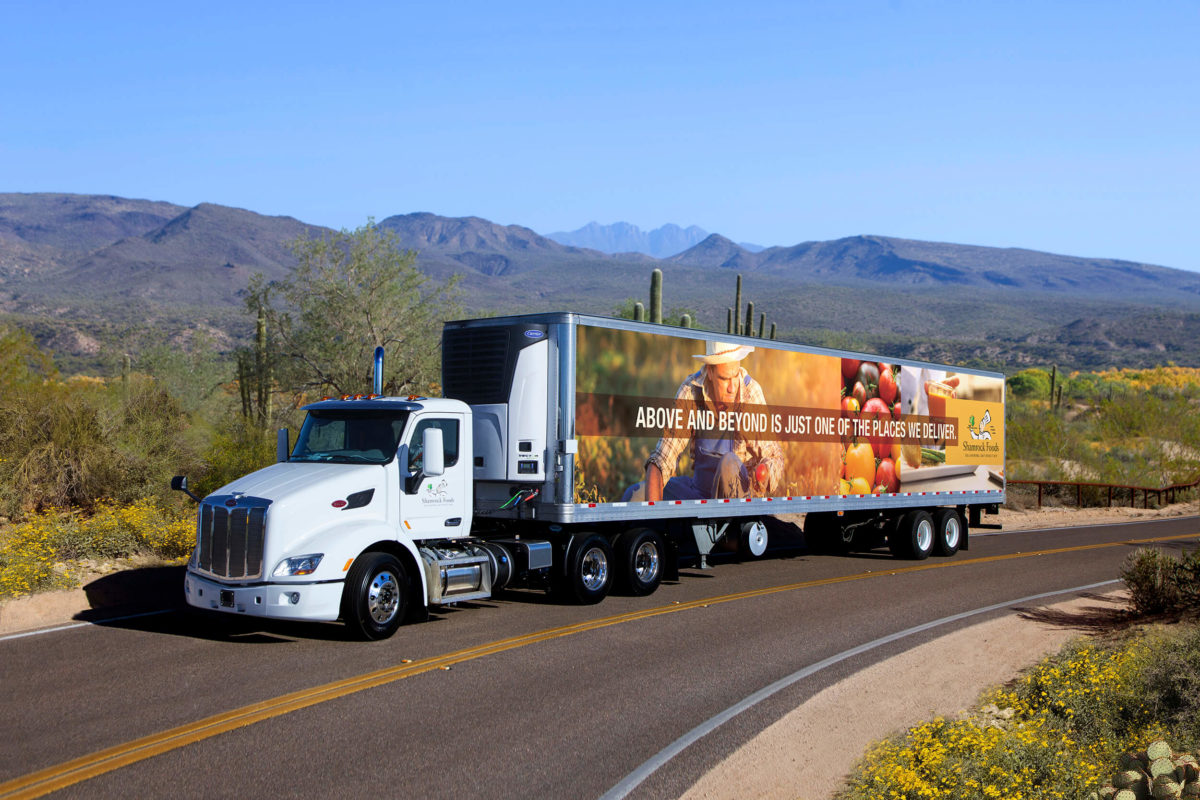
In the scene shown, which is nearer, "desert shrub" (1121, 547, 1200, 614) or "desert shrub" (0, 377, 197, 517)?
"desert shrub" (1121, 547, 1200, 614)

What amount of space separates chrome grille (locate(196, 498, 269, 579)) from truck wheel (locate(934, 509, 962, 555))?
1476 cm

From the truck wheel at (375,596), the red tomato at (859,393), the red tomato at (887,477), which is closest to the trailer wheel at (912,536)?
the red tomato at (887,477)

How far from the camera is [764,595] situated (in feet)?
49.2

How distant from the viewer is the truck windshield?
11930 millimetres

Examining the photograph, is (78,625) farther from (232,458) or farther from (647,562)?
(232,458)

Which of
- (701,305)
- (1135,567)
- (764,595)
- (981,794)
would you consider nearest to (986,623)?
(1135,567)

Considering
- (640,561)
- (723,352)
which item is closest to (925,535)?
(723,352)

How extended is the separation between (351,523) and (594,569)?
4.11m

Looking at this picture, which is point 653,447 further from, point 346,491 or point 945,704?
point 945,704

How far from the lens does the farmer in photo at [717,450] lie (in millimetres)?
15070

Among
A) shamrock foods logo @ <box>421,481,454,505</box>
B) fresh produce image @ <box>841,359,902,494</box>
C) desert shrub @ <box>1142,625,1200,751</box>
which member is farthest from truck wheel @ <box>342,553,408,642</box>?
fresh produce image @ <box>841,359,902,494</box>

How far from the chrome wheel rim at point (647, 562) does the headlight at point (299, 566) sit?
5.34 metres

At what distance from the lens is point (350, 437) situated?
12.2 metres

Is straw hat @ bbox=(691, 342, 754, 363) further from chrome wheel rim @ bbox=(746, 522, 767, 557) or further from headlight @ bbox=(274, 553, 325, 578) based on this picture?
headlight @ bbox=(274, 553, 325, 578)
